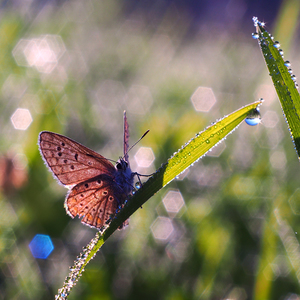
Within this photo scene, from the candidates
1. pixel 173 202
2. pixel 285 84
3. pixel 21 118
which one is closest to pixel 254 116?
pixel 285 84

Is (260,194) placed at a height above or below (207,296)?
above

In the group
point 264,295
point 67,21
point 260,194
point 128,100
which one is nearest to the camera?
point 264,295

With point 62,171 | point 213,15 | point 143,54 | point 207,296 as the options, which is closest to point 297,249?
point 207,296

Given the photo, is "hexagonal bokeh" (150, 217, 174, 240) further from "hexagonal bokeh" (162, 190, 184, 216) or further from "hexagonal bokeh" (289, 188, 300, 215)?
"hexagonal bokeh" (289, 188, 300, 215)

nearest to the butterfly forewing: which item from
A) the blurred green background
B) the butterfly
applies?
Result: the butterfly

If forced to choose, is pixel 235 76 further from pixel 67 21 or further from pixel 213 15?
pixel 67 21
